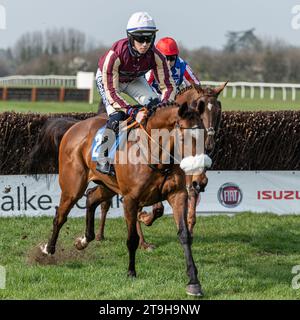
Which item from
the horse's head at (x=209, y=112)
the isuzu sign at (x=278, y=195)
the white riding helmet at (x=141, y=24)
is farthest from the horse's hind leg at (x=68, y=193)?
the isuzu sign at (x=278, y=195)

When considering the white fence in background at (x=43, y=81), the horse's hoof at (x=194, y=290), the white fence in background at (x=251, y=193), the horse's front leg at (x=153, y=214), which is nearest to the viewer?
the horse's hoof at (x=194, y=290)

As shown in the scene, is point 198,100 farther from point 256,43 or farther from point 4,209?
point 256,43

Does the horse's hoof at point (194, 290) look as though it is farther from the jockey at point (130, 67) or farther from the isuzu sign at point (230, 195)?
the isuzu sign at point (230, 195)

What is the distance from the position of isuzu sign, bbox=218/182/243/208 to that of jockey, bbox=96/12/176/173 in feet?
11.2

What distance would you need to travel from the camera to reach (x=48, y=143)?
755 centimetres

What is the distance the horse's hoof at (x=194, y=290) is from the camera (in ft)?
17.1

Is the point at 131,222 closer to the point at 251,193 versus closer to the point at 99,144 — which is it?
the point at 99,144

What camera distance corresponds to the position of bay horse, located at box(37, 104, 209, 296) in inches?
212

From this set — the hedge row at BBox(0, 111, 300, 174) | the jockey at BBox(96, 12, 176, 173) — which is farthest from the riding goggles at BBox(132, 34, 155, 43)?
the hedge row at BBox(0, 111, 300, 174)

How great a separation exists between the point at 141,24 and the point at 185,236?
70.4 inches

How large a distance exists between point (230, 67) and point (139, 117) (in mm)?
42894

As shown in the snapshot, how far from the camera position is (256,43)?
5291 centimetres

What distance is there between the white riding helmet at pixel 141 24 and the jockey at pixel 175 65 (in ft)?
4.47

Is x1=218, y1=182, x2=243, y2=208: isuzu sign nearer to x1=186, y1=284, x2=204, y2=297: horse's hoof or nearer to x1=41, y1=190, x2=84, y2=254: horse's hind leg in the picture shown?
x1=41, y1=190, x2=84, y2=254: horse's hind leg
